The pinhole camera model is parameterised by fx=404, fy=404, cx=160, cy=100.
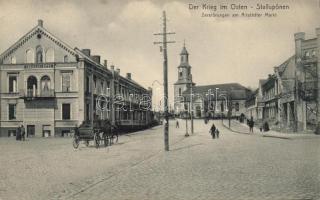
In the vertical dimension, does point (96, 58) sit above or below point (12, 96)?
above

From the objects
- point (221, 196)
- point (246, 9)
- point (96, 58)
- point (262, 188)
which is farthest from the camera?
point (96, 58)

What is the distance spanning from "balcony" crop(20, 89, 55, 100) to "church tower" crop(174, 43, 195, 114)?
7772cm

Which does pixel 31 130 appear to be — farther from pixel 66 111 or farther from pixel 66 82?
pixel 66 82

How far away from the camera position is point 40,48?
35.8m

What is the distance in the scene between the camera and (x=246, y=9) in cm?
1227

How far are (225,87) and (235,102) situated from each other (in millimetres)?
15580

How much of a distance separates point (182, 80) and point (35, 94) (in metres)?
84.7

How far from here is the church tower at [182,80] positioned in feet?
376

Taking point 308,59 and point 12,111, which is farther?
point 12,111

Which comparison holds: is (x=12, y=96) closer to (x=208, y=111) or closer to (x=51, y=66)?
(x=51, y=66)

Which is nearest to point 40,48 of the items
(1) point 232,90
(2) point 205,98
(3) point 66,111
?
(3) point 66,111

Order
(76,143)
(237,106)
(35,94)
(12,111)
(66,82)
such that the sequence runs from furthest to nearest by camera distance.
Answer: (237,106)
(12,111)
(66,82)
(35,94)
(76,143)

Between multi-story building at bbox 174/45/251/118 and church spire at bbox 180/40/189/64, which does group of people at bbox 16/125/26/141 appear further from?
church spire at bbox 180/40/189/64

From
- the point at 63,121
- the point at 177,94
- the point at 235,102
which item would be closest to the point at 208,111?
the point at 235,102
